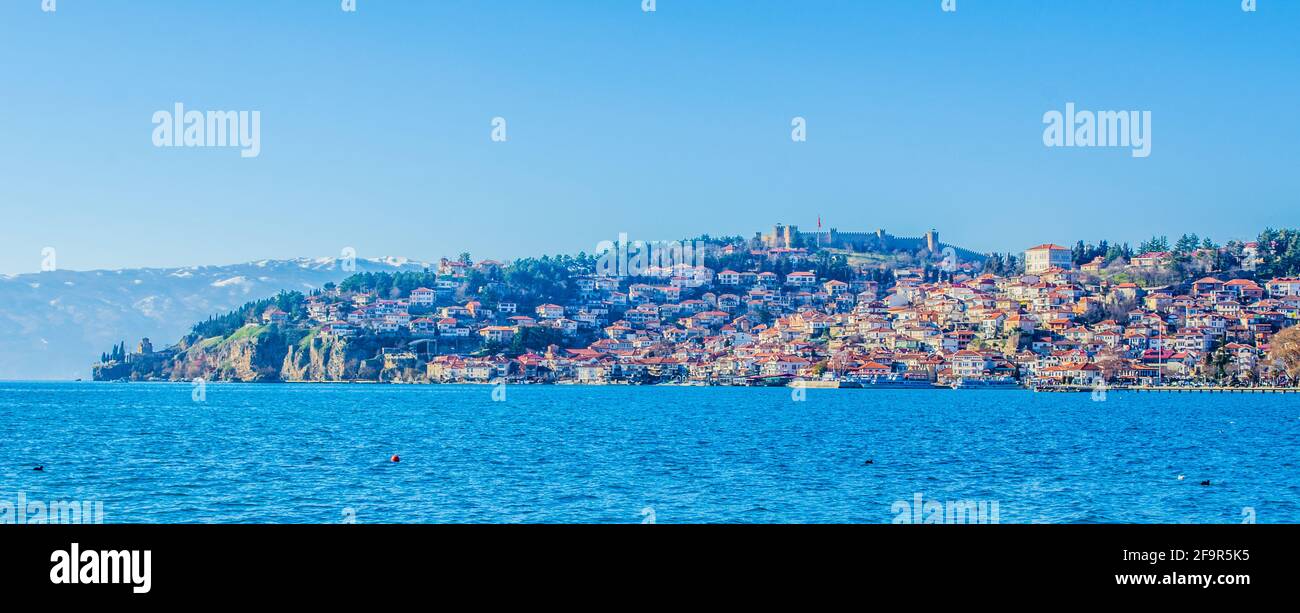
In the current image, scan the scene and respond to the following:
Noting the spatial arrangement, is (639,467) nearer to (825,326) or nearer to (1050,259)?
(825,326)

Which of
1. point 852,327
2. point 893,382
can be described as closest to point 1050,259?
point 852,327

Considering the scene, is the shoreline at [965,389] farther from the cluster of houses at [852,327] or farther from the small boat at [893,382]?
the cluster of houses at [852,327]

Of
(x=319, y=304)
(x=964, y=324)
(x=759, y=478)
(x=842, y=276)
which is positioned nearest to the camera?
(x=759, y=478)

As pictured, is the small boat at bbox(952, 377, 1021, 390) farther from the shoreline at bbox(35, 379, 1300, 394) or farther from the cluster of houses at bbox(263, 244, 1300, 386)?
the cluster of houses at bbox(263, 244, 1300, 386)
